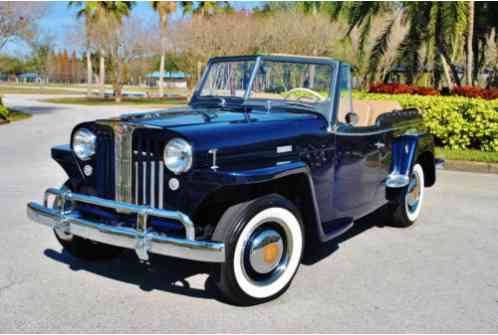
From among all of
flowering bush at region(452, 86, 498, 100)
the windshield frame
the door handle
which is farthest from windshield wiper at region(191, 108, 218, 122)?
flowering bush at region(452, 86, 498, 100)

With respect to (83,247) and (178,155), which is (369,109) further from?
(83,247)

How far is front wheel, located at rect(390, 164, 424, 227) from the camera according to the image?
17.6 feet

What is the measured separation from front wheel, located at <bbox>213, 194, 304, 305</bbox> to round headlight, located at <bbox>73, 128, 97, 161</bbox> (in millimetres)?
1151

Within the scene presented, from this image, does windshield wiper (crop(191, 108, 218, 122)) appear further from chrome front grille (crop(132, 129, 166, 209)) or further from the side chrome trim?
the side chrome trim

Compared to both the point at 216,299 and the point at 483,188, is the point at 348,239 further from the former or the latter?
the point at 483,188

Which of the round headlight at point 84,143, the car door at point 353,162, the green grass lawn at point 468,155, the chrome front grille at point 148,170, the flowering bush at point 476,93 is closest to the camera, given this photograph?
the chrome front grille at point 148,170

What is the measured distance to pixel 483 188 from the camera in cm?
773

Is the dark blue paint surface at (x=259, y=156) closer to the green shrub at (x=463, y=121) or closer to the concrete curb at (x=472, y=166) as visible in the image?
the concrete curb at (x=472, y=166)

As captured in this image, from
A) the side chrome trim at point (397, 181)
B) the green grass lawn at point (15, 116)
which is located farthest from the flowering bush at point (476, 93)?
the green grass lawn at point (15, 116)

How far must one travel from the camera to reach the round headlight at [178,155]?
3.20 metres

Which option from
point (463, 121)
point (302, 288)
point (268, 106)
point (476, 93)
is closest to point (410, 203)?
point (268, 106)

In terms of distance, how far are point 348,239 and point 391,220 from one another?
A: 2.22ft

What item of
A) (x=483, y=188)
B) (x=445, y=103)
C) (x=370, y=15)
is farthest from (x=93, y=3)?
(x=483, y=188)

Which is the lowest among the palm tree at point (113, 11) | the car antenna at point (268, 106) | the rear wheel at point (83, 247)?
the rear wheel at point (83, 247)
